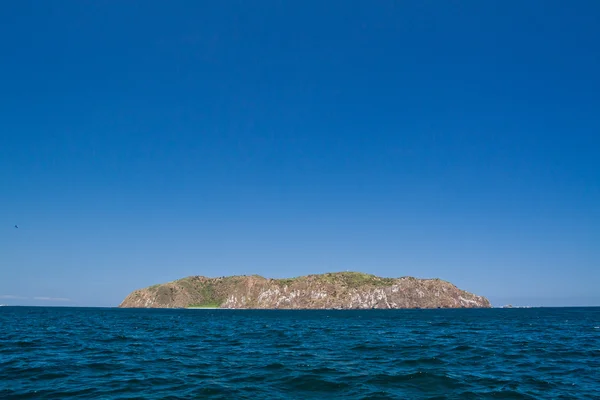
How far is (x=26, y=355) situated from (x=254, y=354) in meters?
18.8

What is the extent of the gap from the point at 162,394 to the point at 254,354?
15063 millimetres

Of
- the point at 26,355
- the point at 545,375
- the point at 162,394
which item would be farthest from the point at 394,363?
the point at 26,355

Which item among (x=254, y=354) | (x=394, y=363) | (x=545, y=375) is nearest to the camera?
(x=545, y=375)

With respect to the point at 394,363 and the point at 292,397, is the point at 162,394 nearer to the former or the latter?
the point at 292,397

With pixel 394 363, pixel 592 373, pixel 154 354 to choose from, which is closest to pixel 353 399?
pixel 394 363

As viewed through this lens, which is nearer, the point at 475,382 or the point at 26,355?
the point at 475,382

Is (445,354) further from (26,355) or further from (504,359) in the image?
(26,355)

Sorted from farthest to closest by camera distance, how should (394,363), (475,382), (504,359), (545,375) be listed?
1. (504,359)
2. (394,363)
3. (545,375)
4. (475,382)

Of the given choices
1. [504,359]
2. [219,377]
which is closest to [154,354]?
[219,377]

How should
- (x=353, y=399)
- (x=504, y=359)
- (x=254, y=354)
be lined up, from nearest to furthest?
1. (x=353, y=399)
2. (x=504, y=359)
3. (x=254, y=354)

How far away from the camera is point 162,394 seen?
61.1ft

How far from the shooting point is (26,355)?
30.4 m

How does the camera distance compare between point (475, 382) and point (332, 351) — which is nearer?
point (475, 382)

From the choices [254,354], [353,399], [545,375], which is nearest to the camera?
[353,399]
